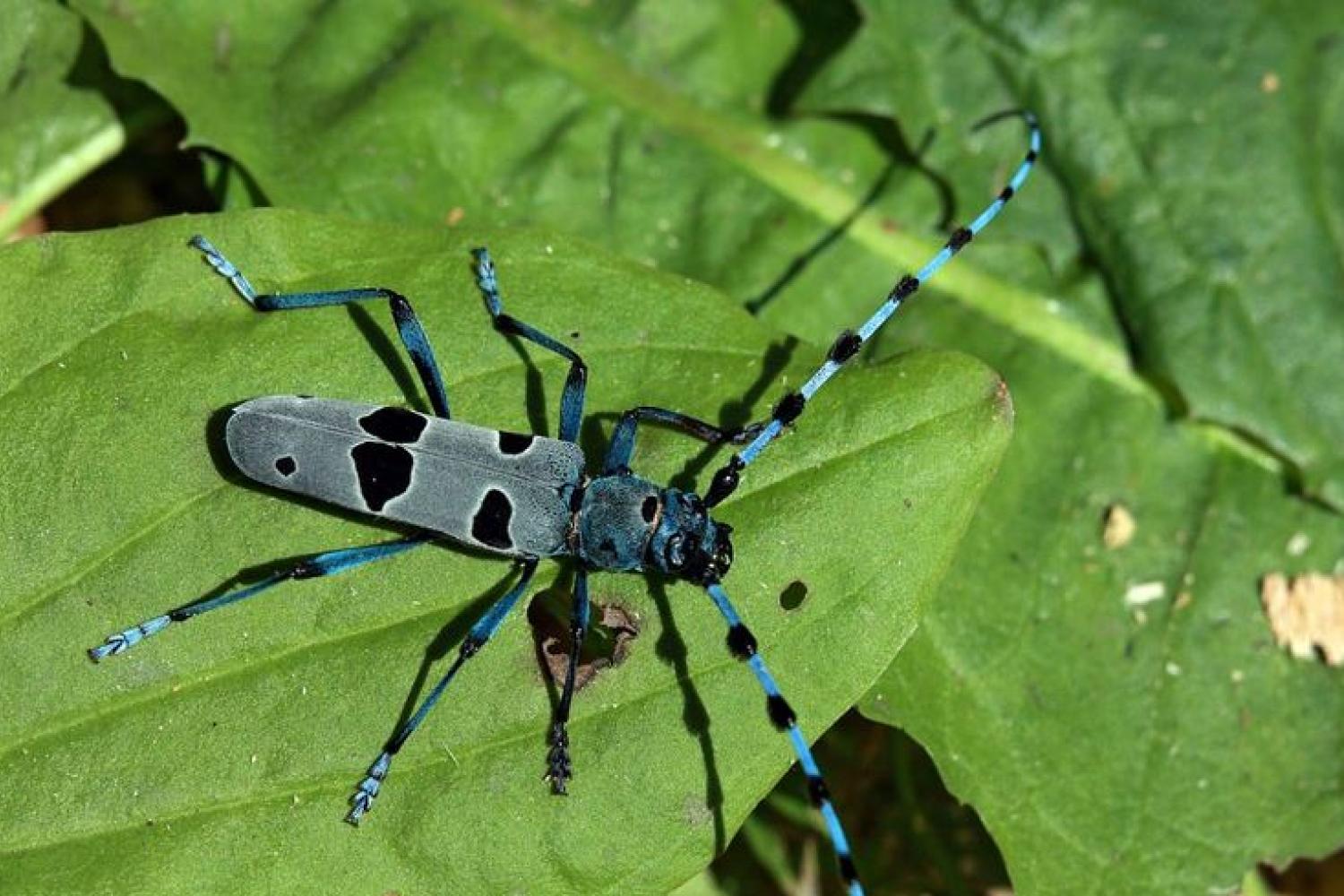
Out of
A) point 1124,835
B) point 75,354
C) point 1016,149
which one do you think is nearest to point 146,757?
point 75,354

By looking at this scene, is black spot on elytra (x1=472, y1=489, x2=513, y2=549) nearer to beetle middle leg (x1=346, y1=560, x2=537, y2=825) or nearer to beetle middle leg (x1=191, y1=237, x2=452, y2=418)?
beetle middle leg (x1=346, y1=560, x2=537, y2=825)

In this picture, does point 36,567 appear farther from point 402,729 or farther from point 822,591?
point 822,591

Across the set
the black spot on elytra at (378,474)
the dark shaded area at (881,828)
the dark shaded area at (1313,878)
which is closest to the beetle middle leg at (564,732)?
the black spot on elytra at (378,474)

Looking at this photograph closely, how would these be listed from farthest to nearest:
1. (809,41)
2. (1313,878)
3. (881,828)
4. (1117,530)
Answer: (1313,878) → (881,828) → (809,41) → (1117,530)

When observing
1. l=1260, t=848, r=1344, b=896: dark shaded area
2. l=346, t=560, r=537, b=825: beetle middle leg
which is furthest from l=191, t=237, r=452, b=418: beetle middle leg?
l=1260, t=848, r=1344, b=896: dark shaded area

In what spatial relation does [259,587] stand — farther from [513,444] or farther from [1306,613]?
[1306,613]

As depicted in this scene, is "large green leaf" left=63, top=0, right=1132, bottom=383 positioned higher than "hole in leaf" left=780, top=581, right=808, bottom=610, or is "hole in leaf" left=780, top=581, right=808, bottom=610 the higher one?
"large green leaf" left=63, top=0, right=1132, bottom=383

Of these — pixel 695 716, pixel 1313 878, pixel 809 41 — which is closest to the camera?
pixel 695 716

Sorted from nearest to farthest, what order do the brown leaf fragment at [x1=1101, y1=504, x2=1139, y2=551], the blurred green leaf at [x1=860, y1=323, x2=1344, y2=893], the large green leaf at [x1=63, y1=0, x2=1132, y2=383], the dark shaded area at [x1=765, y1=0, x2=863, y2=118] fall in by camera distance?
the blurred green leaf at [x1=860, y1=323, x2=1344, y2=893], the large green leaf at [x1=63, y1=0, x2=1132, y2=383], the brown leaf fragment at [x1=1101, y1=504, x2=1139, y2=551], the dark shaded area at [x1=765, y1=0, x2=863, y2=118]

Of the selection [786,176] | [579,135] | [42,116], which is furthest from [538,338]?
[42,116]
